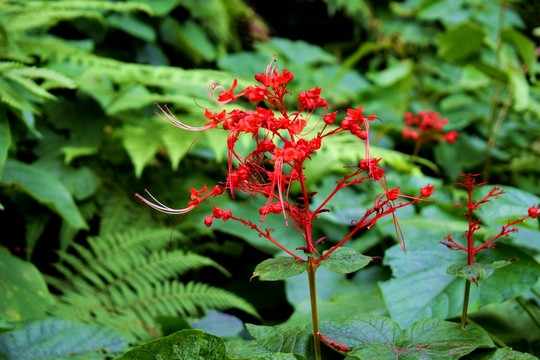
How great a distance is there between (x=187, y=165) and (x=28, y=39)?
800 mm

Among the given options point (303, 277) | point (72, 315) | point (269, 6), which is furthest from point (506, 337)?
point (269, 6)

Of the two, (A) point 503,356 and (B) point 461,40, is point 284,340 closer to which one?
(A) point 503,356

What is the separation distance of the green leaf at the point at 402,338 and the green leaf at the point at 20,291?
0.78m

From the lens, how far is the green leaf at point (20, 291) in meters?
1.08

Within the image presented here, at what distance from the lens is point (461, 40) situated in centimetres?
212

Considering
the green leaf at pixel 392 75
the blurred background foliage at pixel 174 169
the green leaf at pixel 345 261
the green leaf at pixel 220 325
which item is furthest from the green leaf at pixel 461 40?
the green leaf at pixel 345 261

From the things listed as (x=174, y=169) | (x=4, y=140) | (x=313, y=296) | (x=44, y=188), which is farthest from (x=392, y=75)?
(x=313, y=296)

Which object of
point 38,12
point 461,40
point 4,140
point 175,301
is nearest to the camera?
point 4,140

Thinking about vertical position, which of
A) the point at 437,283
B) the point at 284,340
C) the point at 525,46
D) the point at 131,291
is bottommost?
the point at 131,291

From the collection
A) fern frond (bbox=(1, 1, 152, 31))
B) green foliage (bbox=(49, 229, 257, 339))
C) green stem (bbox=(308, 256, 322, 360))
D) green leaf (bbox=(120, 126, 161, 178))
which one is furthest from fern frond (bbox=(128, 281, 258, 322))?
fern frond (bbox=(1, 1, 152, 31))

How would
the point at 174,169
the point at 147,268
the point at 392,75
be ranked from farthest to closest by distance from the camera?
the point at 392,75 < the point at 174,169 < the point at 147,268

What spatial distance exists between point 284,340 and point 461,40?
1.88 metres

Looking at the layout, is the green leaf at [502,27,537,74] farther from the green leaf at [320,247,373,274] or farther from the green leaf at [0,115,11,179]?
the green leaf at [0,115,11,179]

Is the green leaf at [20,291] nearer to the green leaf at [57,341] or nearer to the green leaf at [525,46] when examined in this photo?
the green leaf at [57,341]
